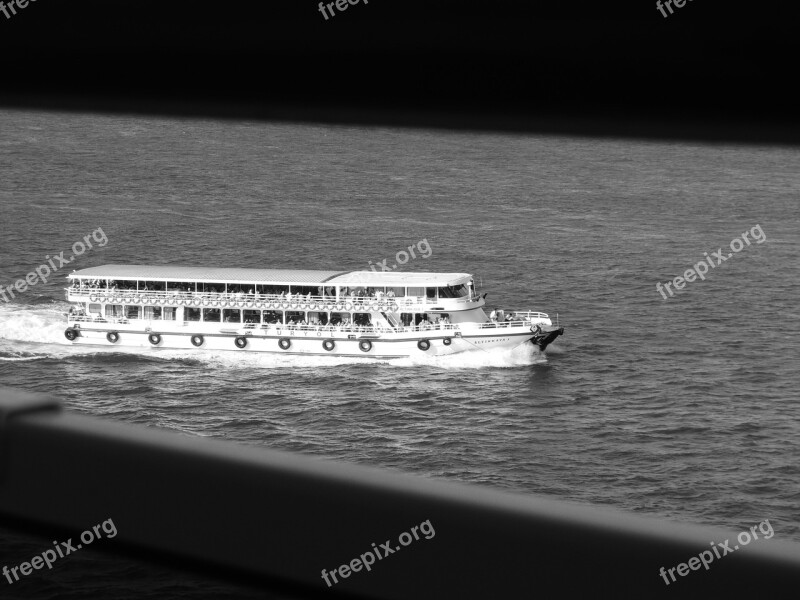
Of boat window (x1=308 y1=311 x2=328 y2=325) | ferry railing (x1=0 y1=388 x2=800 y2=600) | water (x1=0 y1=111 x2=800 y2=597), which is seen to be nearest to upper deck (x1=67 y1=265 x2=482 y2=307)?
boat window (x1=308 y1=311 x2=328 y2=325)

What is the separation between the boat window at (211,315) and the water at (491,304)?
178cm

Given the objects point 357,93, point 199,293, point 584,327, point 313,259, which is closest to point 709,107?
point 357,93

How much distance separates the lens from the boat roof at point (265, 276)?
5384cm

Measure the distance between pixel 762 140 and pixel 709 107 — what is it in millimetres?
100

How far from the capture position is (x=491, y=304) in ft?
200

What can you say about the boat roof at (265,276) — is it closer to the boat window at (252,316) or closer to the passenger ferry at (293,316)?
the passenger ferry at (293,316)

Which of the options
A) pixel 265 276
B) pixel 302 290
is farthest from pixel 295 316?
pixel 265 276

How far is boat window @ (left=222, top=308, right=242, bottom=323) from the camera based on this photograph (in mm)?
53938

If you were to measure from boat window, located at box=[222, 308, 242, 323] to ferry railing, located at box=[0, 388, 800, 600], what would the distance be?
51010 millimetres

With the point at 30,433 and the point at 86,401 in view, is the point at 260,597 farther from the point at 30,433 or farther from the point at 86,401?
the point at 86,401

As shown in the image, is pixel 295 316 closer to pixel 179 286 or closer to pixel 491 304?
pixel 179 286

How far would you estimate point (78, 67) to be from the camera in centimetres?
243

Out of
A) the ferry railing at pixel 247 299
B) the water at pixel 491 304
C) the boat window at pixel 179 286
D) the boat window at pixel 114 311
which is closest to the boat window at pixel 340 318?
the ferry railing at pixel 247 299

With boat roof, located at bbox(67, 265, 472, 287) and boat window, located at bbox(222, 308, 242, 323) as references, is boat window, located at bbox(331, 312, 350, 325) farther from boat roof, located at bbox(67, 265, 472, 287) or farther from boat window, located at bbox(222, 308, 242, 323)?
boat window, located at bbox(222, 308, 242, 323)
